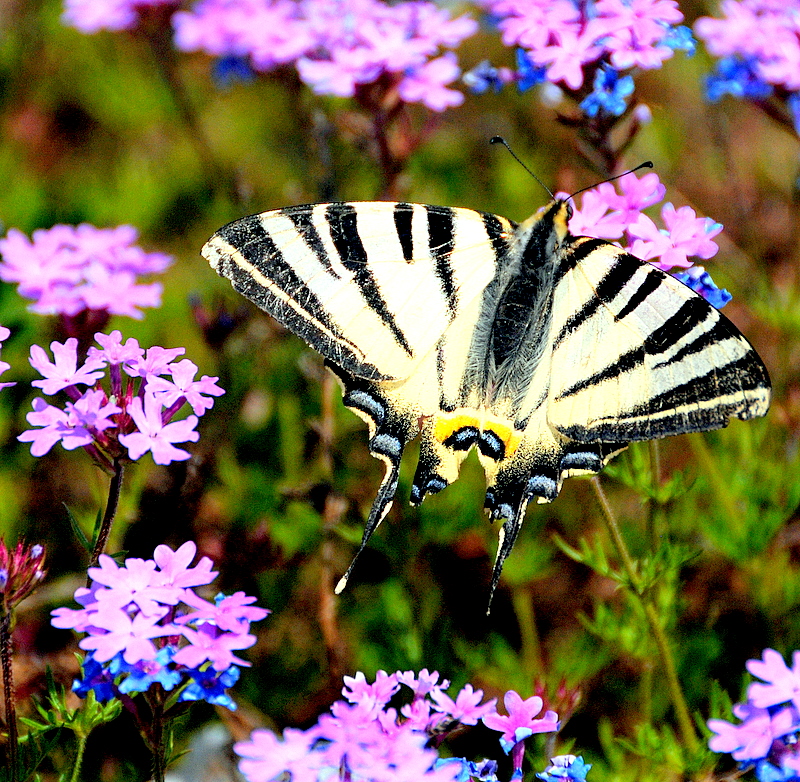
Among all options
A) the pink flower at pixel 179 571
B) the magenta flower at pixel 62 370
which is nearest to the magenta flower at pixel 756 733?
the pink flower at pixel 179 571

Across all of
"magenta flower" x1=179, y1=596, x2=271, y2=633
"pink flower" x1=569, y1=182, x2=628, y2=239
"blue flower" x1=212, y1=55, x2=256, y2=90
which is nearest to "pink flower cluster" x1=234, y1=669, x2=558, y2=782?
"magenta flower" x1=179, y1=596, x2=271, y2=633

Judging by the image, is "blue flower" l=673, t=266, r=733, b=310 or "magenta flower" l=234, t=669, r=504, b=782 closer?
"magenta flower" l=234, t=669, r=504, b=782

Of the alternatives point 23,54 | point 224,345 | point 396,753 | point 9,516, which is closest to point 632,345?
point 396,753

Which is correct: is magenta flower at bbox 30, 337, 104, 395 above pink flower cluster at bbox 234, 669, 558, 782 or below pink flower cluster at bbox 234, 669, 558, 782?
above

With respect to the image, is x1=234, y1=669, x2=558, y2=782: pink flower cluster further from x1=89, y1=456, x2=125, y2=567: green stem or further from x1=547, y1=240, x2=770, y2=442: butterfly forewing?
x1=547, y1=240, x2=770, y2=442: butterfly forewing

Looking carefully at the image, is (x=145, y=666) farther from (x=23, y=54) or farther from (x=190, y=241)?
(x=23, y=54)
